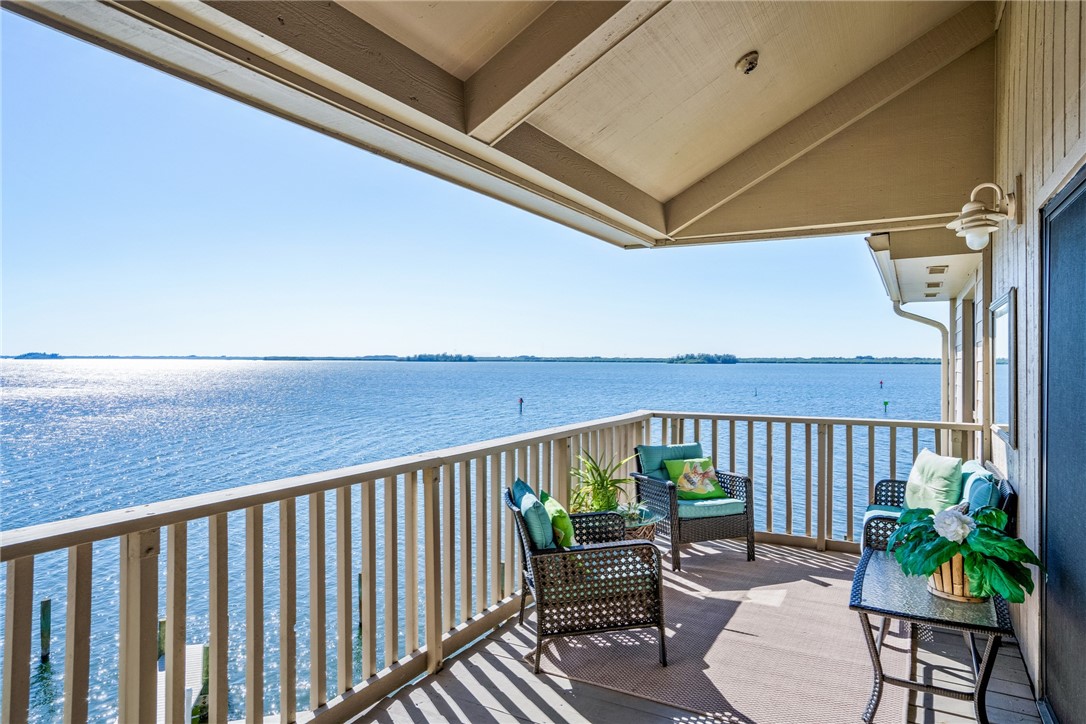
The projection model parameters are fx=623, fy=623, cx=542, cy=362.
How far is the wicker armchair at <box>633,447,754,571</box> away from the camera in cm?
404

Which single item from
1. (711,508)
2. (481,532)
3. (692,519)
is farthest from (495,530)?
(711,508)

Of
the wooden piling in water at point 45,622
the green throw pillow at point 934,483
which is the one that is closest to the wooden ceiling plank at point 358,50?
the wooden piling in water at point 45,622

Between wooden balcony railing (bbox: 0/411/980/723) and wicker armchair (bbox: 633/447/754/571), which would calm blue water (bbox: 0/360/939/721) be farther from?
wicker armchair (bbox: 633/447/754/571)

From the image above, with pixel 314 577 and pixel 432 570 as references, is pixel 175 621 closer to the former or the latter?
pixel 314 577

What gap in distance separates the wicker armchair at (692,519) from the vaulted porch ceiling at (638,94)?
168 centimetres

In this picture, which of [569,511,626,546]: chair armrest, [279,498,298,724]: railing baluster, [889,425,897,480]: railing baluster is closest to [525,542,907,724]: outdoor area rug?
[569,511,626,546]: chair armrest

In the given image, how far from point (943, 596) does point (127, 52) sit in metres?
3.10

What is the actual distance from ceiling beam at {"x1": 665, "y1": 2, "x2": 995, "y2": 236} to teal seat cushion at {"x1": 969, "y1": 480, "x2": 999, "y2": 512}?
7.04ft

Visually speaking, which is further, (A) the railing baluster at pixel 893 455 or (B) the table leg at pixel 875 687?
(A) the railing baluster at pixel 893 455

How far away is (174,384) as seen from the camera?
45.9 metres

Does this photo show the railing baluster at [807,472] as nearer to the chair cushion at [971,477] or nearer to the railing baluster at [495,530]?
the chair cushion at [971,477]

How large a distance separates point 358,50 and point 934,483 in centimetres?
359

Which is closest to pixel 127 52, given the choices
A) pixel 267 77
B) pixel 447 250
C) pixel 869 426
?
pixel 267 77

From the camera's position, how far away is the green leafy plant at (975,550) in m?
2.05
